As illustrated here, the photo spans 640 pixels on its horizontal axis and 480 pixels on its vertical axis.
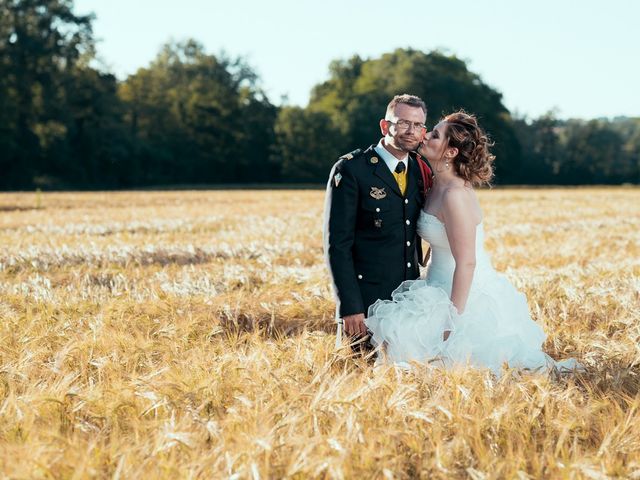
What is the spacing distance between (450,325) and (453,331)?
4 cm

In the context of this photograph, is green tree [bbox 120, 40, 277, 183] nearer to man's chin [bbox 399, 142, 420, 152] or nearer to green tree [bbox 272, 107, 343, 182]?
green tree [bbox 272, 107, 343, 182]

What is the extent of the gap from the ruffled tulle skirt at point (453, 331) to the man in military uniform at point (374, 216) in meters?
0.16

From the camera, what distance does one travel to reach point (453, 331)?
4496 mm

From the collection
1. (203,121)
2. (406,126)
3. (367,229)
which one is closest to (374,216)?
(367,229)

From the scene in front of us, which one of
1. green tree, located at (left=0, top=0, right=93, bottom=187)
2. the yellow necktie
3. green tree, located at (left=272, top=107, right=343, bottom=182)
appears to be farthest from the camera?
green tree, located at (left=272, top=107, right=343, bottom=182)

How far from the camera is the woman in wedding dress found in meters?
4.38

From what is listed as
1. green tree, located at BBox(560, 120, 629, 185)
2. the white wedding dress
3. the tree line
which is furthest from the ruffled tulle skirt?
green tree, located at BBox(560, 120, 629, 185)

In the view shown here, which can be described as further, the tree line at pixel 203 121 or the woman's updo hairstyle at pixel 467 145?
the tree line at pixel 203 121

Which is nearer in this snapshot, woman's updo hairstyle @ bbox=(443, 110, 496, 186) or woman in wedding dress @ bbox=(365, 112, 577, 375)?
woman in wedding dress @ bbox=(365, 112, 577, 375)

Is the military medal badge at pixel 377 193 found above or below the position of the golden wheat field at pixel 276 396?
above

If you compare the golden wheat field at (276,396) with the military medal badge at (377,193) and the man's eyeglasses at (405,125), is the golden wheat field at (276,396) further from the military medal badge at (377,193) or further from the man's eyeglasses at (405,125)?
the man's eyeglasses at (405,125)

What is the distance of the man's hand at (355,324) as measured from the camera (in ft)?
15.0

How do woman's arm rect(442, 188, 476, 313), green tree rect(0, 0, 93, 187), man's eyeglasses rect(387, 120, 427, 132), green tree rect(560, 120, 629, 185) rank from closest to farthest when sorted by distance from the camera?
man's eyeglasses rect(387, 120, 427, 132)
woman's arm rect(442, 188, 476, 313)
green tree rect(0, 0, 93, 187)
green tree rect(560, 120, 629, 185)

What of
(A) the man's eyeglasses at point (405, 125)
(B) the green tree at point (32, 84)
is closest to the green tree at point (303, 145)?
(B) the green tree at point (32, 84)
